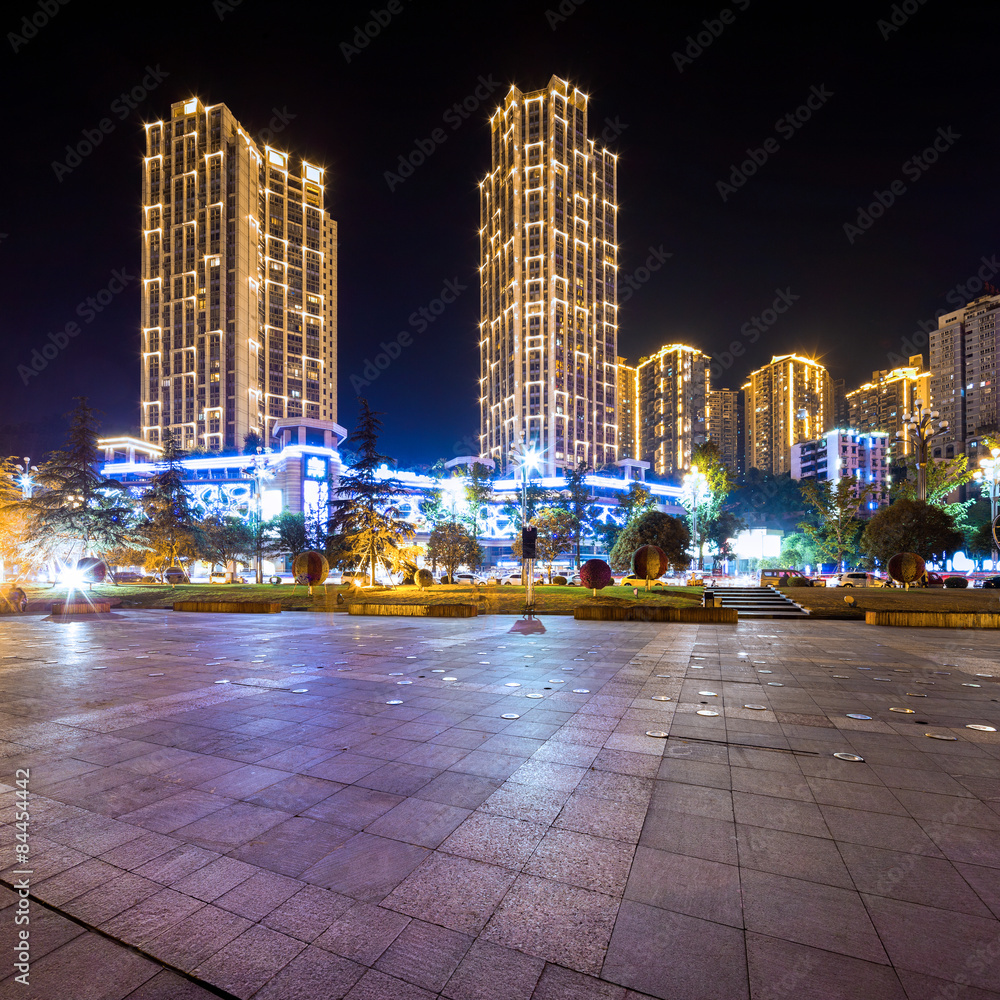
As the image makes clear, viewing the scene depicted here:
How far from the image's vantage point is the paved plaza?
8.41ft

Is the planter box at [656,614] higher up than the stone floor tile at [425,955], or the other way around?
the stone floor tile at [425,955]

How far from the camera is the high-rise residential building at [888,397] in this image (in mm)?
144250

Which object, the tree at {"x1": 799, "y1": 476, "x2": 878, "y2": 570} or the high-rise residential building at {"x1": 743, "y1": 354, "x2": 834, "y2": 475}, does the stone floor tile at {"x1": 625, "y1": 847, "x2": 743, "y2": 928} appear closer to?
the tree at {"x1": 799, "y1": 476, "x2": 878, "y2": 570}

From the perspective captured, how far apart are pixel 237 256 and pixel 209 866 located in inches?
5443

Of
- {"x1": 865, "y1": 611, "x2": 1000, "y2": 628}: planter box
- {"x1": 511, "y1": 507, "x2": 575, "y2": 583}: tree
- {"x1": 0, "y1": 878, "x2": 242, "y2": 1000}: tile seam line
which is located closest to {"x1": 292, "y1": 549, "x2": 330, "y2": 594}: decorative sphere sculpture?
{"x1": 511, "y1": 507, "x2": 575, "y2": 583}: tree

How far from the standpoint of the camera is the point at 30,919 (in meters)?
2.94

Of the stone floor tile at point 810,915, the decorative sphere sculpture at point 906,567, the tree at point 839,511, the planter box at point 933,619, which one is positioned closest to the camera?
the stone floor tile at point 810,915

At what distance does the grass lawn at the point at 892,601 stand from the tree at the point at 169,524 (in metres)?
36.9

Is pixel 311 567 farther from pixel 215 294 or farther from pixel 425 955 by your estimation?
pixel 215 294

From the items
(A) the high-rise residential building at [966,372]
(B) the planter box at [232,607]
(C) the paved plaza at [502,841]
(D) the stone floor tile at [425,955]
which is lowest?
(B) the planter box at [232,607]

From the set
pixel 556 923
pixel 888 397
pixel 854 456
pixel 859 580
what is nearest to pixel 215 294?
pixel 859 580

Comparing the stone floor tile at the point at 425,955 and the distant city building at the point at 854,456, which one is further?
the distant city building at the point at 854,456

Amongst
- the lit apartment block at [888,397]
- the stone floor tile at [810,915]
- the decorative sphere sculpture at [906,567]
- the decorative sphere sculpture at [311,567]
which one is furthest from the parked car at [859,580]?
the lit apartment block at [888,397]

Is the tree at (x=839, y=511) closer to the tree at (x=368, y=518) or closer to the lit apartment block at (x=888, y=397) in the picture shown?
the tree at (x=368, y=518)
